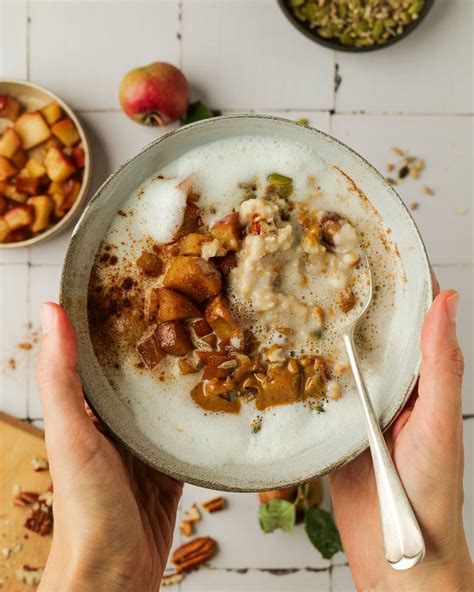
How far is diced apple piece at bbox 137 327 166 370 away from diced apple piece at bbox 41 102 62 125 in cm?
70

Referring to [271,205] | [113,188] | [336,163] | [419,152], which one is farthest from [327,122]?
[113,188]

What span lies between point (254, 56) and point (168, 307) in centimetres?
79

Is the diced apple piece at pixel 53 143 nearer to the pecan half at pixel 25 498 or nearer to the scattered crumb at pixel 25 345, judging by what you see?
the scattered crumb at pixel 25 345

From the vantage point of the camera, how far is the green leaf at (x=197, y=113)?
5.25ft

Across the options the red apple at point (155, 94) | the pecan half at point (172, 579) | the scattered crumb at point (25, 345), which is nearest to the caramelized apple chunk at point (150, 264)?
the red apple at point (155, 94)

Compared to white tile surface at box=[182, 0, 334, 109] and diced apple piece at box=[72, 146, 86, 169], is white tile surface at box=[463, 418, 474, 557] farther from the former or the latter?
diced apple piece at box=[72, 146, 86, 169]

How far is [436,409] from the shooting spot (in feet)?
3.79

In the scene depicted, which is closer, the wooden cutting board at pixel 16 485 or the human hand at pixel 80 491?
the human hand at pixel 80 491

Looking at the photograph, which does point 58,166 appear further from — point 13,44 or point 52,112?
point 13,44

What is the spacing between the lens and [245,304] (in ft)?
3.98

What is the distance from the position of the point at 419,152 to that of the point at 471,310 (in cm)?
41

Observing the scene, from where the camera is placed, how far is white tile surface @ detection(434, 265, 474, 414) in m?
1.67

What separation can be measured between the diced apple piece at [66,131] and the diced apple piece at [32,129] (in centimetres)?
2

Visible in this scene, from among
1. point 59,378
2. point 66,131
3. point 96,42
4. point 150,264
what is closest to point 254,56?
point 96,42
